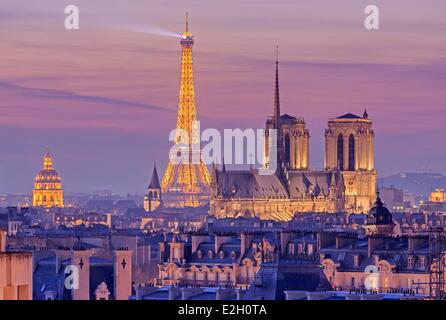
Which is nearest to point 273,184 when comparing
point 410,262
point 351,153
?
point 351,153

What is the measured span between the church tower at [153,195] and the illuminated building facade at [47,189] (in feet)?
23.5

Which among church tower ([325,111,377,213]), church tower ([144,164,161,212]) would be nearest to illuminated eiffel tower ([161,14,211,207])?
church tower ([144,164,161,212])

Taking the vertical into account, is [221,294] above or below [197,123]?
below

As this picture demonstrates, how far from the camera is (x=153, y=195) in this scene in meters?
180

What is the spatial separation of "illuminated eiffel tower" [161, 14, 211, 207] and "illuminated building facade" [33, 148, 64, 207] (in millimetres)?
8530

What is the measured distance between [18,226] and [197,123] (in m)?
50.6

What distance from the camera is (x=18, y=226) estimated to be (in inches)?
3757

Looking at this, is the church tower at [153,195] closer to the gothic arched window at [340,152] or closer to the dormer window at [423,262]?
the gothic arched window at [340,152]

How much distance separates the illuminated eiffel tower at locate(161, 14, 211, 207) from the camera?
147 meters

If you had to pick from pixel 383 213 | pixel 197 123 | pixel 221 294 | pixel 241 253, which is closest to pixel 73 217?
pixel 197 123

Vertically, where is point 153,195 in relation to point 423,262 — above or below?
above

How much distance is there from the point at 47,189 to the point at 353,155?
24.1m

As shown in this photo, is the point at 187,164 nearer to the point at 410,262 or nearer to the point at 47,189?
the point at 47,189

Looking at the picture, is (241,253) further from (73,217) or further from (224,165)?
(224,165)
